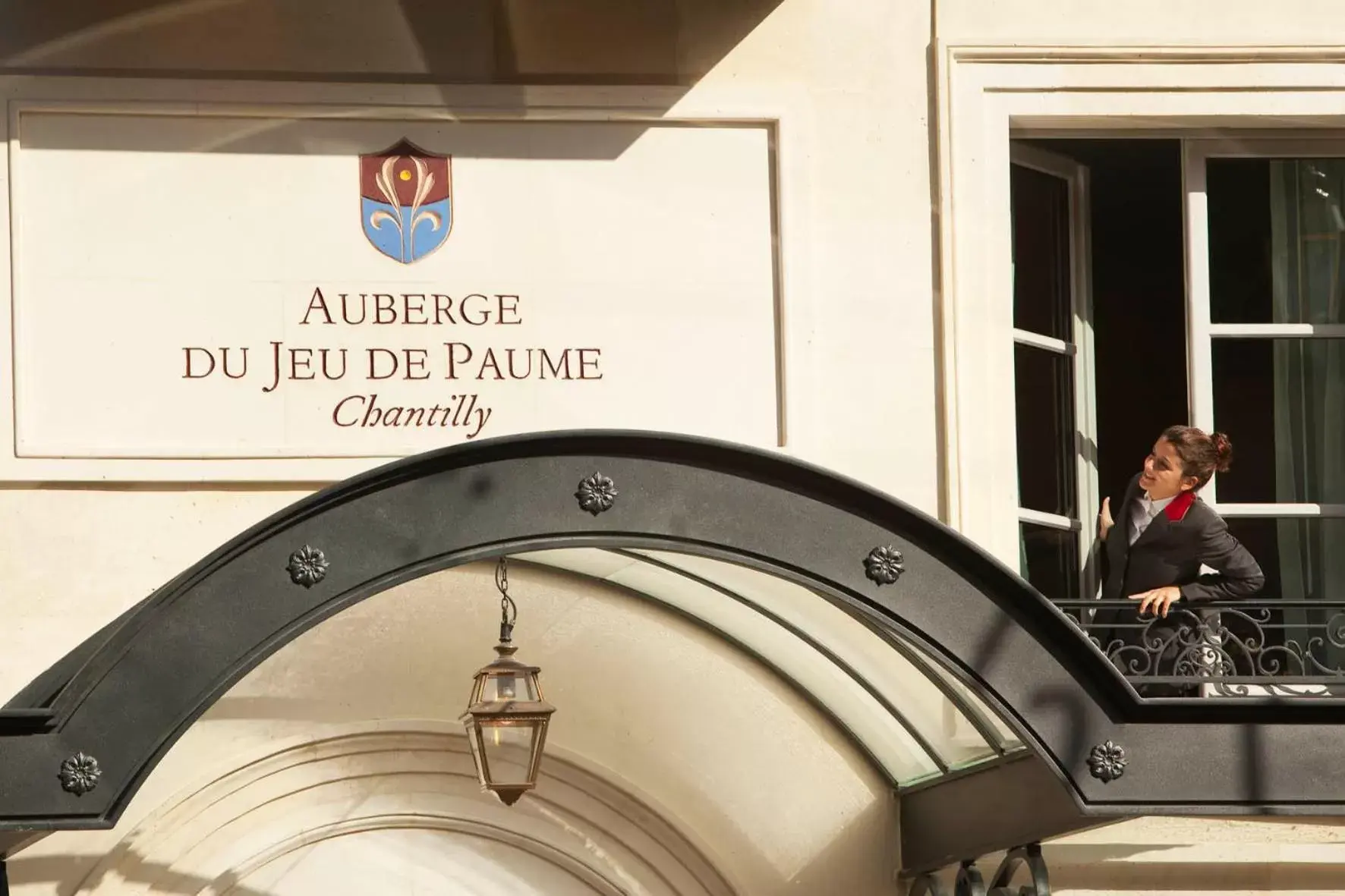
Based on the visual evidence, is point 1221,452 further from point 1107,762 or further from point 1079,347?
point 1107,762

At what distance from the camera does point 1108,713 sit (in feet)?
18.4

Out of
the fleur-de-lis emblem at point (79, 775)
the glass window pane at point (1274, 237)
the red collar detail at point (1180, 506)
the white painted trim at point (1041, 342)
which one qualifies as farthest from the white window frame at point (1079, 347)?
the fleur-de-lis emblem at point (79, 775)

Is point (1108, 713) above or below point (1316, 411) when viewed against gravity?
below

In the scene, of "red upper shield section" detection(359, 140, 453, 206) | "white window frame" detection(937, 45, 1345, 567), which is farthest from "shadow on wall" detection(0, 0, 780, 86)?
"white window frame" detection(937, 45, 1345, 567)

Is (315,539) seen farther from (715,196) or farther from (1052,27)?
(1052,27)

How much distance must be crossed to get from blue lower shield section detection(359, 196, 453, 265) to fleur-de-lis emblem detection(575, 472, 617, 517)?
196cm

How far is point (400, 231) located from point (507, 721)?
1.82 metres

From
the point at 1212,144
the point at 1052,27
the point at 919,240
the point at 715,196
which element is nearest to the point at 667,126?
the point at 715,196

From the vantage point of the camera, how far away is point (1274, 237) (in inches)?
317

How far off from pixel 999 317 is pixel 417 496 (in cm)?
275

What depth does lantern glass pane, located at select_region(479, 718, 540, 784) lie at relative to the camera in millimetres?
6359

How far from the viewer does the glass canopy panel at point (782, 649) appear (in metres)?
6.84

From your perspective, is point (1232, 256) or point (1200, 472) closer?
point (1200, 472)

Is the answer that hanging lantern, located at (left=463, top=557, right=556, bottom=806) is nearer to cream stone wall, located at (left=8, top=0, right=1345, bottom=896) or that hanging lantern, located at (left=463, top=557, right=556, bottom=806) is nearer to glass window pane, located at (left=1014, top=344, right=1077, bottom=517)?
cream stone wall, located at (left=8, top=0, right=1345, bottom=896)
